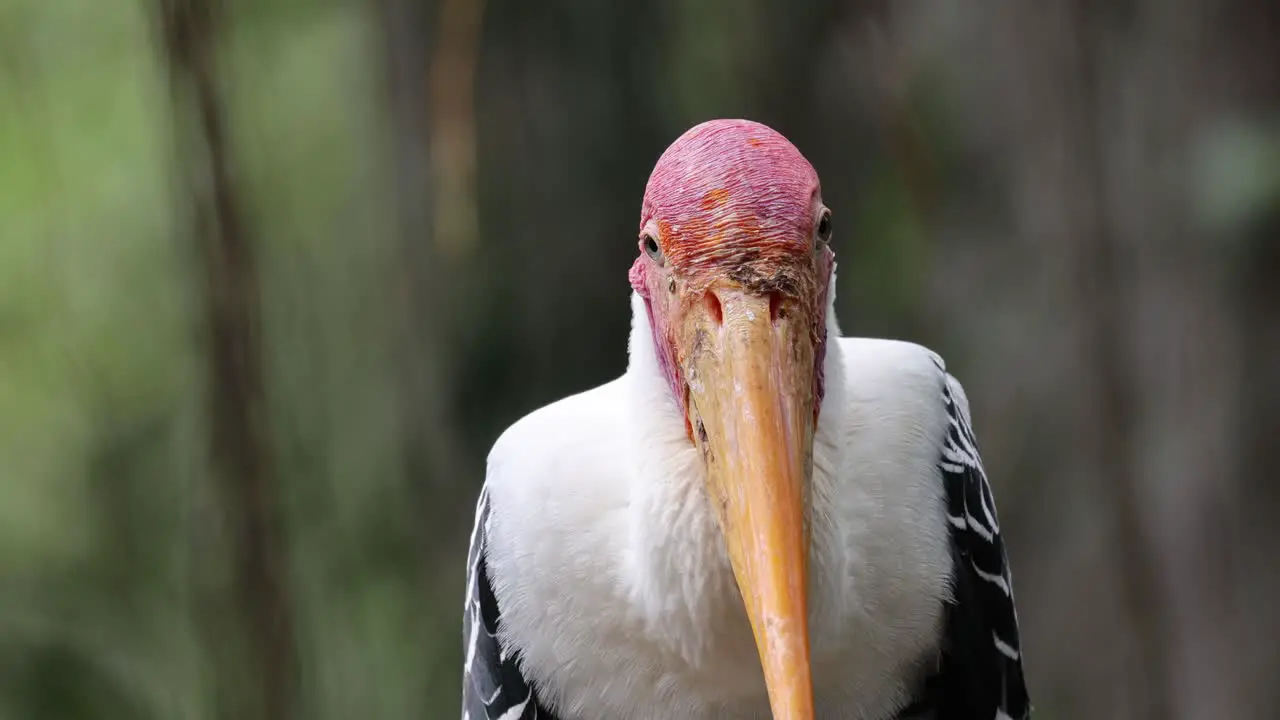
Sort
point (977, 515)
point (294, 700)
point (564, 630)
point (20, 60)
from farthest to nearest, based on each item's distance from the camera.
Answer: point (294, 700)
point (20, 60)
point (977, 515)
point (564, 630)

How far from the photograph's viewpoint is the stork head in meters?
1.37

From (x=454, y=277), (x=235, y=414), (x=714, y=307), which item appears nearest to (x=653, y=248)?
(x=714, y=307)

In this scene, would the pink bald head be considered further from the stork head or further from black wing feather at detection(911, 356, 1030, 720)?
black wing feather at detection(911, 356, 1030, 720)

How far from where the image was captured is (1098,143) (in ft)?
10.7

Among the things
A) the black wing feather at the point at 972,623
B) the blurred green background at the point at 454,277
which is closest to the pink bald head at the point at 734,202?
the black wing feather at the point at 972,623

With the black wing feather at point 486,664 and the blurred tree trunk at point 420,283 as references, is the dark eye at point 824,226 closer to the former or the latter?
the black wing feather at point 486,664

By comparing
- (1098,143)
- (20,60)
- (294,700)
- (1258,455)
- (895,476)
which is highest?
(20,60)

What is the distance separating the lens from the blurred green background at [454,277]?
10.00 feet

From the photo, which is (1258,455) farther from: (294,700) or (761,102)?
(294,700)

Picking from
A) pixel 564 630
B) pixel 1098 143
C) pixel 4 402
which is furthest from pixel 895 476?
pixel 4 402

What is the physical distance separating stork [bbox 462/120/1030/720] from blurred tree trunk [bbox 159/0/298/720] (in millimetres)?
1161

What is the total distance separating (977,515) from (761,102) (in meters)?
1.43

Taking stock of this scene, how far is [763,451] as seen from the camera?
4.58 feet

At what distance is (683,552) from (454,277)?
5.50 ft
